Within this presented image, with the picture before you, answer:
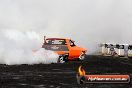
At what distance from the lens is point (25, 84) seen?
17031 mm

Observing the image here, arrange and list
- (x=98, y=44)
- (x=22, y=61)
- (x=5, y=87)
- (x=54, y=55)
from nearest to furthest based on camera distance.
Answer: (x=5, y=87)
(x=22, y=61)
(x=54, y=55)
(x=98, y=44)

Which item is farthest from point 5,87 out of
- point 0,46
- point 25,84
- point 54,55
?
point 54,55

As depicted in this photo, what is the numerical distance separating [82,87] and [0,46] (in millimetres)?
14164

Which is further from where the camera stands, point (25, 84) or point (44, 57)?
point (44, 57)

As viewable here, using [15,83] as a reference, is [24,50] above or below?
above

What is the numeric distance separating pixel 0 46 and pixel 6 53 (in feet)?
2.20

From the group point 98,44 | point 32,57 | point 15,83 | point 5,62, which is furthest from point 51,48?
point 98,44

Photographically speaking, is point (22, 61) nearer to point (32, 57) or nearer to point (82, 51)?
point (32, 57)

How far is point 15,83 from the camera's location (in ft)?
56.9

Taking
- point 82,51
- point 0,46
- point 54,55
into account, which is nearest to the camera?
point 0,46

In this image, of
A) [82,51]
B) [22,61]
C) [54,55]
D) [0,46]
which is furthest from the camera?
[82,51]

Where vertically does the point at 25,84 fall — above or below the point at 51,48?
below

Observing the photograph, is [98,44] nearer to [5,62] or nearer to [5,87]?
[5,62]

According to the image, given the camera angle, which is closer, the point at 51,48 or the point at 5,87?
the point at 5,87
